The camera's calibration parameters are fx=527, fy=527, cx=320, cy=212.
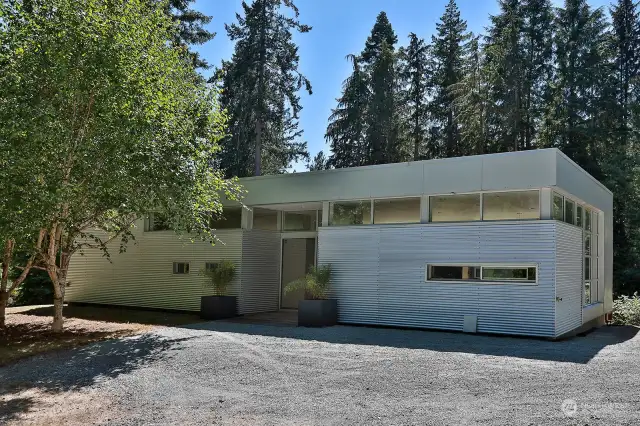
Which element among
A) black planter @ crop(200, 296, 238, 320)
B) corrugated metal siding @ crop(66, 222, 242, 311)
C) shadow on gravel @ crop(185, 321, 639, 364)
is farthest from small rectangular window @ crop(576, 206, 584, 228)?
black planter @ crop(200, 296, 238, 320)

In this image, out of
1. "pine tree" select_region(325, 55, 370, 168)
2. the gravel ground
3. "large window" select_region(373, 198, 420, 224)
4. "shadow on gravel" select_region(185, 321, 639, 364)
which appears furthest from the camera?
"pine tree" select_region(325, 55, 370, 168)

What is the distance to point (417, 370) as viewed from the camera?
25.7 ft

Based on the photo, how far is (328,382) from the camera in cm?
729

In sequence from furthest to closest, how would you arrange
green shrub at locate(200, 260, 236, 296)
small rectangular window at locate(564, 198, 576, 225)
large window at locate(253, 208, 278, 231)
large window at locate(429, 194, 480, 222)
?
large window at locate(253, 208, 278, 231)
green shrub at locate(200, 260, 236, 296)
small rectangular window at locate(564, 198, 576, 225)
large window at locate(429, 194, 480, 222)

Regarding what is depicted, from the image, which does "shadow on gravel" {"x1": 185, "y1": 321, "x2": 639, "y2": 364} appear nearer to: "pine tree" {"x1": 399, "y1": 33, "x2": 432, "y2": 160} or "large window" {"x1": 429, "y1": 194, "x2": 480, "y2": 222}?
"large window" {"x1": 429, "y1": 194, "x2": 480, "y2": 222}

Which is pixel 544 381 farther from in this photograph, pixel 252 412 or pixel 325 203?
pixel 325 203

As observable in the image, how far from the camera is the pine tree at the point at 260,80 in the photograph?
25.8m

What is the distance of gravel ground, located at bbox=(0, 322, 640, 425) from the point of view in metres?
5.81

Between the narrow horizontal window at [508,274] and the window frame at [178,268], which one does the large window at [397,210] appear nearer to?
the narrow horizontal window at [508,274]

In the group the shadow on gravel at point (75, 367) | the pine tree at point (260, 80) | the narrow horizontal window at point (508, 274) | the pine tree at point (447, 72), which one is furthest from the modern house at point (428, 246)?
the pine tree at point (447, 72)

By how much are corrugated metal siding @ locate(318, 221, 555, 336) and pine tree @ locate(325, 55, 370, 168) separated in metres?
17.1

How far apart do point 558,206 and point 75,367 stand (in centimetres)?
1013

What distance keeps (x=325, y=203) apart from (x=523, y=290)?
5.33 meters

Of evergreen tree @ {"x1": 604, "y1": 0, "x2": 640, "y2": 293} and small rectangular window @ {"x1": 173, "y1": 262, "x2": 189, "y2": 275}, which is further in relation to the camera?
evergreen tree @ {"x1": 604, "y1": 0, "x2": 640, "y2": 293}
